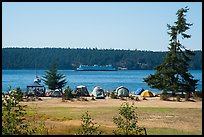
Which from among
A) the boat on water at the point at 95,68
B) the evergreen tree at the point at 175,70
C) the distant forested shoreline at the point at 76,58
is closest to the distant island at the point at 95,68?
the boat on water at the point at 95,68

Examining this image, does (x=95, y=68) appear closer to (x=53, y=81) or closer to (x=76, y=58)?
(x=76, y=58)

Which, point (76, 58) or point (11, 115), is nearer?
point (11, 115)

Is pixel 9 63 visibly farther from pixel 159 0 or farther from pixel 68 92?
pixel 159 0

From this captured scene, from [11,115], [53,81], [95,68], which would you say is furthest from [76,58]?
[11,115]

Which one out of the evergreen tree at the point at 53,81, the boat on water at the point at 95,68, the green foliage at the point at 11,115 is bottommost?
the green foliage at the point at 11,115

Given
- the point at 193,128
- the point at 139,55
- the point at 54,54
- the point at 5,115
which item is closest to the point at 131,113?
the point at 5,115

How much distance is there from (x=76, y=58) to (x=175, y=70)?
102 m

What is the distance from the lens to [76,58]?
135375 millimetres

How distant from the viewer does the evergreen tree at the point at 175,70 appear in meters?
34.4

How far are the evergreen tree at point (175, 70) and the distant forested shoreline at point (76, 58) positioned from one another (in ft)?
234

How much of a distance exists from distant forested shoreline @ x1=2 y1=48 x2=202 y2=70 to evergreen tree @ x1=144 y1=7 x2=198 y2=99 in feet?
234

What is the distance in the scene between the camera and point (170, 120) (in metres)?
17.5

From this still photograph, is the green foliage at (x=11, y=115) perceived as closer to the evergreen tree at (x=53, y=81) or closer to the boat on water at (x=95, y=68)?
the evergreen tree at (x=53, y=81)

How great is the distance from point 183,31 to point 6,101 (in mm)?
30645
